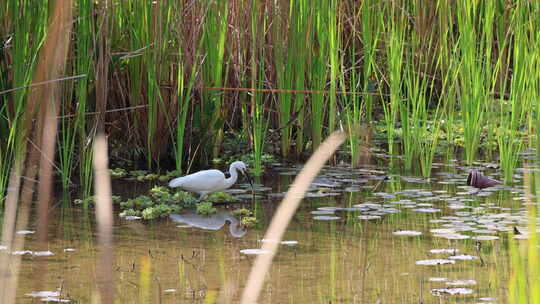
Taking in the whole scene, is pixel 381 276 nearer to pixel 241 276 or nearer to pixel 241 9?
pixel 241 276

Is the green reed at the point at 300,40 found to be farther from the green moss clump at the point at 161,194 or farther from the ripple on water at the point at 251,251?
the ripple on water at the point at 251,251

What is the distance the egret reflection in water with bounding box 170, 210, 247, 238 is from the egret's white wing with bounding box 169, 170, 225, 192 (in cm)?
20

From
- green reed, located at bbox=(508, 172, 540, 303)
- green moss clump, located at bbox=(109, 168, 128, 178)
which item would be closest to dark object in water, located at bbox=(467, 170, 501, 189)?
green reed, located at bbox=(508, 172, 540, 303)

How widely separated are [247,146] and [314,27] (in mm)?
1082

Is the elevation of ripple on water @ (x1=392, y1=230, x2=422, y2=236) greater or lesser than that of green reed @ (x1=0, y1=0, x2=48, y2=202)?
lesser

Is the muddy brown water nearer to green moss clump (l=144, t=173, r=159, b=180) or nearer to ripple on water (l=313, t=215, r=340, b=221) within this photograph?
ripple on water (l=313, t=215, r=340, b=221)

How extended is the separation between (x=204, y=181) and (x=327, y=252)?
1292 mm

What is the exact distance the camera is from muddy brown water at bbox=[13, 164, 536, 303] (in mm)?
3496

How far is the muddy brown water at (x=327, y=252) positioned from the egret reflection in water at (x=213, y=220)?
0.05m

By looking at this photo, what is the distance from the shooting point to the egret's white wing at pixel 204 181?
5.22m

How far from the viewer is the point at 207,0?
5.90 m

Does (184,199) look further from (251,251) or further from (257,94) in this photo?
(251,251)

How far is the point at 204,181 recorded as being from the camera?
5234 millimetres

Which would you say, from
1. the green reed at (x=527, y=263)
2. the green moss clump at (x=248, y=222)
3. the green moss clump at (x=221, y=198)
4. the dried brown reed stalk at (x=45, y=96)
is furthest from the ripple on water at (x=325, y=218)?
the dried brown reed stalk at (x=45, y=96)
